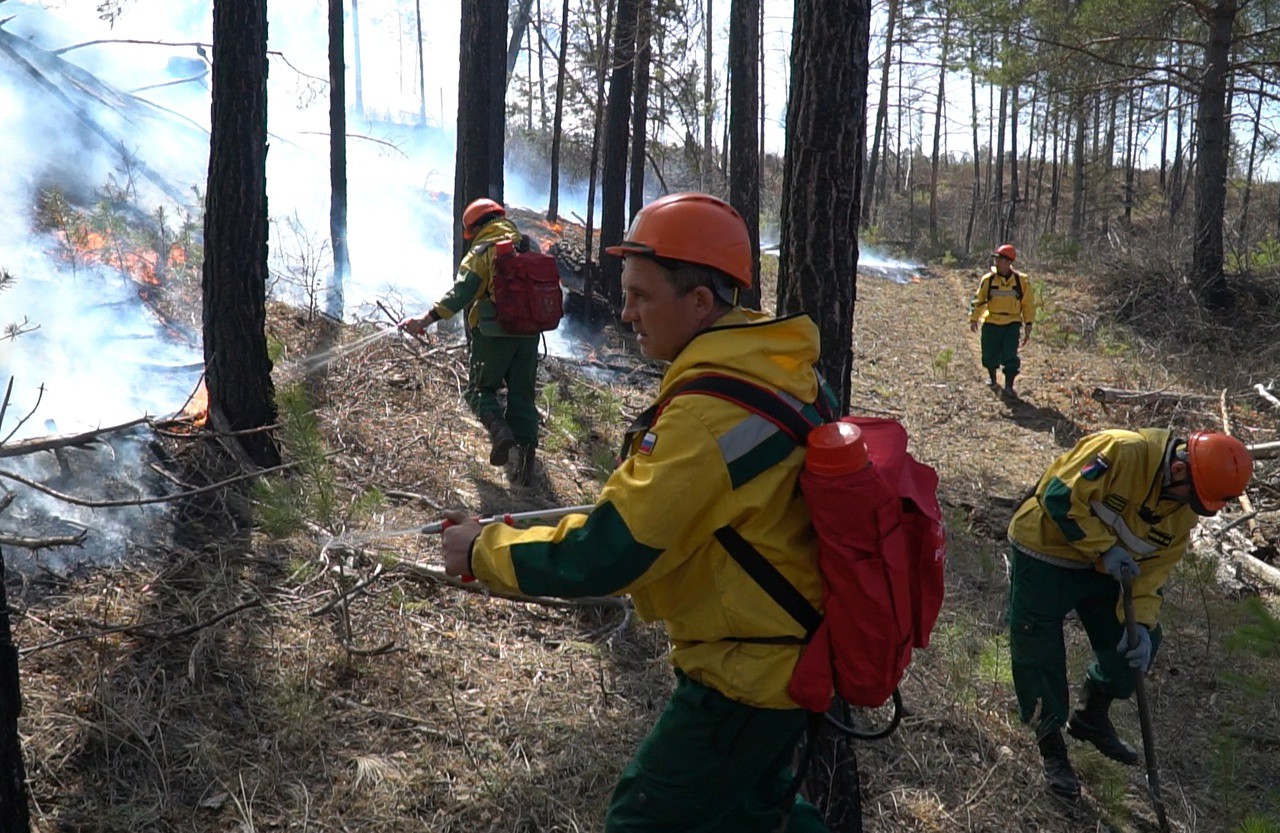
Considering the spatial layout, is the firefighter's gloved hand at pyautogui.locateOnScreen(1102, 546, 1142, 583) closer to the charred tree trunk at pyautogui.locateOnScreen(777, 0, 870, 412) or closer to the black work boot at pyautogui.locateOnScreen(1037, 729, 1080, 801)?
the black work boot at pyautogui.locateOnScreen(1037, 729, 1080, 801)

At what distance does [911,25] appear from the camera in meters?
27.6

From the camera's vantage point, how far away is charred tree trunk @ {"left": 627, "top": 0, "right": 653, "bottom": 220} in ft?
43.1

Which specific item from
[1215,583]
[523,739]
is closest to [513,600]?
[523,739]

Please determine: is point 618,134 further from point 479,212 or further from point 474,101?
point 479,212

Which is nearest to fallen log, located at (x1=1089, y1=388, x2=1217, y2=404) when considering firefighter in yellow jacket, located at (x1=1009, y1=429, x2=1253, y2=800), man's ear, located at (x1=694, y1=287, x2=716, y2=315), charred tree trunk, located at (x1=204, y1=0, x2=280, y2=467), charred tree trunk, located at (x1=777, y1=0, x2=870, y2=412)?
firefighter in yellow jacket, located at (x1=1009, y1=429, x2=1253, y2=800)

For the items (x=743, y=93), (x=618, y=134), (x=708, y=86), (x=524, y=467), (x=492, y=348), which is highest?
(x=708, y=86)

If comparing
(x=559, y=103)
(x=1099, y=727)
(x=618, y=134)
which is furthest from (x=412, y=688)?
(x=559, y=103)

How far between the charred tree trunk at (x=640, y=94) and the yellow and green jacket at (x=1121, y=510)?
31.3 ft

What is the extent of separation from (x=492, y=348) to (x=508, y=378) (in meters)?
0.30

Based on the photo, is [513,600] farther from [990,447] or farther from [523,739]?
[990,447]

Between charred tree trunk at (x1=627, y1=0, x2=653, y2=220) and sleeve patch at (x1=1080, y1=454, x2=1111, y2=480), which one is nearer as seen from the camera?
sleeve patch at (x1=1080, y1=454, x2=1111, y2=480)

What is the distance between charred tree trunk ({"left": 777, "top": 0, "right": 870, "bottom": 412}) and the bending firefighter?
3.51 meters

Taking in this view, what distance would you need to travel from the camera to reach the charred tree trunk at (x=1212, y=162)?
1429 cm

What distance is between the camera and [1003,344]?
1241cm
